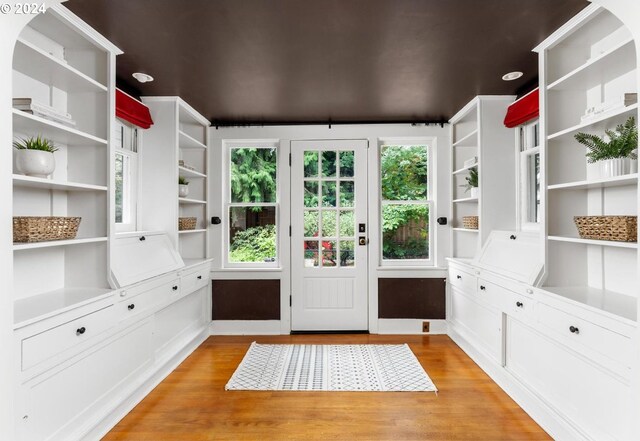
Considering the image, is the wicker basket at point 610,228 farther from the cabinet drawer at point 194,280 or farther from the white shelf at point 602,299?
the cabinet drawer at point 194,280

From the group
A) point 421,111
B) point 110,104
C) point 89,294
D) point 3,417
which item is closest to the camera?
point 3,417

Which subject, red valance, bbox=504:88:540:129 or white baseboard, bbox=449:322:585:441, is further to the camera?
red valance, bbox=504:88:540:129

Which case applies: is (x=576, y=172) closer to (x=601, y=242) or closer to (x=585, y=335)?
(x=601, y=242)

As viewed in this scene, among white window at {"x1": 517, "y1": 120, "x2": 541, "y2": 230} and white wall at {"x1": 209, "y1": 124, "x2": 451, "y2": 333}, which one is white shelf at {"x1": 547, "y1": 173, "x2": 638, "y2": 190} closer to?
white window at {"x1": 517, "y1": 120, "x2": 541, "y2": 230}

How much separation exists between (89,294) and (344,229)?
270 centimetres

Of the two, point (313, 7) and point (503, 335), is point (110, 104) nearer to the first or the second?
point (313, 7)

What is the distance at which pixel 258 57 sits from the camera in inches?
101

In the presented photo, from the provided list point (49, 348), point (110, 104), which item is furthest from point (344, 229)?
point (49, 348)

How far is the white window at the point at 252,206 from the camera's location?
14.5ft

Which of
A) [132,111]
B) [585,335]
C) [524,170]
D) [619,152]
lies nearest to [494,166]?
[524,170]

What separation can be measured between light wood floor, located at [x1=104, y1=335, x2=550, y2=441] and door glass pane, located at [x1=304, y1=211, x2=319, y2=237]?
174 centimetres

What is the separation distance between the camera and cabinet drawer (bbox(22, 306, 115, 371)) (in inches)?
65.9

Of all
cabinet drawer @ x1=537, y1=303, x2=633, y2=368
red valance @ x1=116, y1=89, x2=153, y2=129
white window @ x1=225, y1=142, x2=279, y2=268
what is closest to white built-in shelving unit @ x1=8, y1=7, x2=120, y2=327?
red valance @ x1=116, y1=89, x2=153, y2=129

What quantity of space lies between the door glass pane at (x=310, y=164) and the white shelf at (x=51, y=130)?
2.31 m
